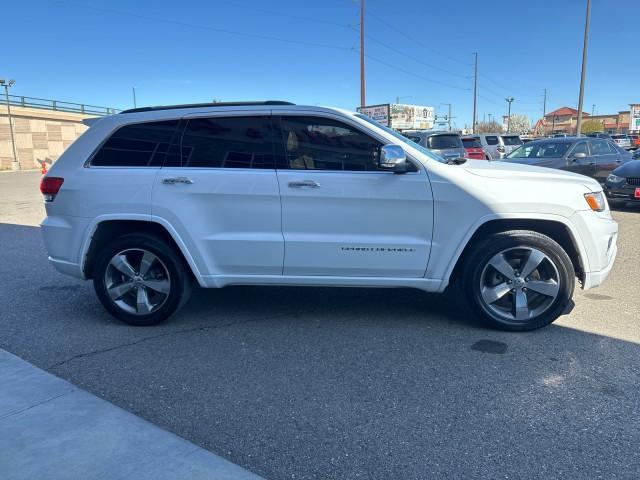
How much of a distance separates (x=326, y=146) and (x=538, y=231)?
195 centimetres

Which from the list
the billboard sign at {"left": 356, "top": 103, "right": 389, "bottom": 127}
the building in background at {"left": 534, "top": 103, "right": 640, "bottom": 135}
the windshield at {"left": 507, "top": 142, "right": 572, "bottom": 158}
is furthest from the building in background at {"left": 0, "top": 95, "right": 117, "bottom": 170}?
the building in background at {"left": 534, "top": 103, "right": 640, "bottom": 135}

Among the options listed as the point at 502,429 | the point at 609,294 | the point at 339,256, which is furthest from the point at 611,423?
the point at 609,294

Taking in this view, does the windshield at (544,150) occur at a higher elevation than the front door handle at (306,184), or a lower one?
higher

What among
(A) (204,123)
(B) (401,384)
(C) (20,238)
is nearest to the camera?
(B) (401,384)

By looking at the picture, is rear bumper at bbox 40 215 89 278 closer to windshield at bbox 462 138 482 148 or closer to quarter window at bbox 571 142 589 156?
quarter window at bbox 571 142 589 156

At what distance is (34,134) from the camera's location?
43.9 metres

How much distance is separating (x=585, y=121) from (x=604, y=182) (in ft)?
385

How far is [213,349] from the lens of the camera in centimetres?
405

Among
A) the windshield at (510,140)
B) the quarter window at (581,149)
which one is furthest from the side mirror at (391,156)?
the windshield at (510,140)

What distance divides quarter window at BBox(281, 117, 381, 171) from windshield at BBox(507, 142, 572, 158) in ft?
29.3

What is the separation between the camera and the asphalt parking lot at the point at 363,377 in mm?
2658

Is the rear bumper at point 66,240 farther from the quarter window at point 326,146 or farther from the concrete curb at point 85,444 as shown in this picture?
the quarter window at point 326,146

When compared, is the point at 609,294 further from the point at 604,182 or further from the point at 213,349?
the point at 604,182

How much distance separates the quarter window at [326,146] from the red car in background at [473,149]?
44.3ft
